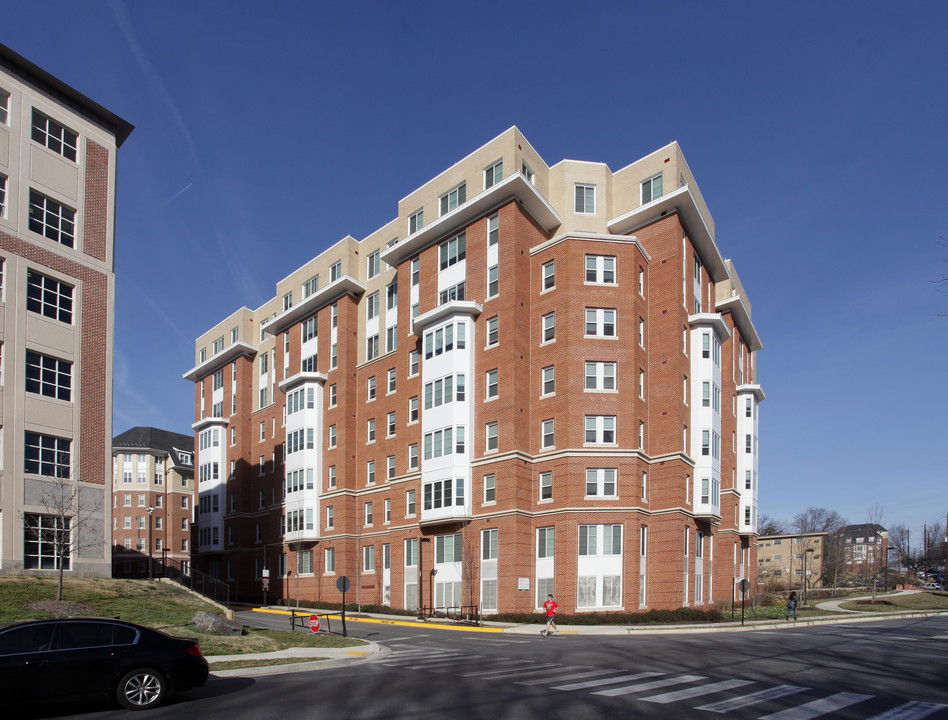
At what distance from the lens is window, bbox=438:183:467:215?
47.1 metres

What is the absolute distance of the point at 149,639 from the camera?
1295cm

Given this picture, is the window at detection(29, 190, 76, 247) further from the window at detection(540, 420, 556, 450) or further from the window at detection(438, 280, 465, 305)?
the window at detection(540, 420, 556, 450)

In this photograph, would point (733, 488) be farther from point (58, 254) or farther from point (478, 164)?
point (58, 254)

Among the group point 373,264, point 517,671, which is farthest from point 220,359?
point 517,671

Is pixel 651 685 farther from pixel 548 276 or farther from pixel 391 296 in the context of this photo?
pixel 391 296

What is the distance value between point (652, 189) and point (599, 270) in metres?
6.97

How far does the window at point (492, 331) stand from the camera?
4381 cm

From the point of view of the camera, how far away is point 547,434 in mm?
42344

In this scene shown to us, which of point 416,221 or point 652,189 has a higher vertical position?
point 652,189

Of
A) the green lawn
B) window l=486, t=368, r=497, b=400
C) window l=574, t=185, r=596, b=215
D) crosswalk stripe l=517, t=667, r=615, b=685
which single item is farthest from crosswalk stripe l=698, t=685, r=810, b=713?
window l=574, t=185, r=596, b=215

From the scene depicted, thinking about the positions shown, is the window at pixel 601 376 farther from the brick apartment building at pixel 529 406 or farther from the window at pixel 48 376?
the window at pixel 48 376

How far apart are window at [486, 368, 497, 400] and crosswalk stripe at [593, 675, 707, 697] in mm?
27827

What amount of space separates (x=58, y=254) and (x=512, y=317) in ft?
76.4

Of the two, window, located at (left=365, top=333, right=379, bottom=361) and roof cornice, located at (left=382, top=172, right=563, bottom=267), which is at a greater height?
roof cornice, located at (left=382, top=172, right=563, bottom=267)
